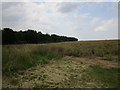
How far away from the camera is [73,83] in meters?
3.24

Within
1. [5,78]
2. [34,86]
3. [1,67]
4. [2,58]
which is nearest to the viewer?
[34,86]

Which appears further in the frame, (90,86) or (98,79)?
(98,79)

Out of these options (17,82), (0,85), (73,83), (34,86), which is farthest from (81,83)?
(0,85)

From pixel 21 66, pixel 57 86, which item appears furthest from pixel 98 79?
pixel 21 66

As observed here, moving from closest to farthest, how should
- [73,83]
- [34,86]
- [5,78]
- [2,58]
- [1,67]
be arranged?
[34,86]
[73,83]
[5,78]
[1,67]
[2,58]

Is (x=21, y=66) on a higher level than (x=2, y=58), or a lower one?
lower

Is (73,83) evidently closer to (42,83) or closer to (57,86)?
(57,86)

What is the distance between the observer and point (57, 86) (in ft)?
9.98

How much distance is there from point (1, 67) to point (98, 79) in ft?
10.1

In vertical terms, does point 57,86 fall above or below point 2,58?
below

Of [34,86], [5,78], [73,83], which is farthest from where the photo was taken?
[5,78]

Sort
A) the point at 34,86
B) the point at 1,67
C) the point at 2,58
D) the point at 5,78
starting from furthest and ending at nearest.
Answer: the point at 2,58
the point at 1,67
the point at 5,78
the point at 34,86

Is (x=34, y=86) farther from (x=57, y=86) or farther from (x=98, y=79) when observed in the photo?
(x=98, y=79)

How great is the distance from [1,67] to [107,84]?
10.7ft
